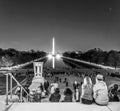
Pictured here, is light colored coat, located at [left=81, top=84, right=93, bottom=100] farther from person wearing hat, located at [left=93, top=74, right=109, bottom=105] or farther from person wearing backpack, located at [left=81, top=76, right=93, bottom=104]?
person wearing hat, located at [left=93, top=74, right=109, bottom=105]

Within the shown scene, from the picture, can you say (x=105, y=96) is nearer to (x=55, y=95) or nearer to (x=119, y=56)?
(x=55, y=95)

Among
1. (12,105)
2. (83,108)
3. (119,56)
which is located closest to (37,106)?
(12,105)

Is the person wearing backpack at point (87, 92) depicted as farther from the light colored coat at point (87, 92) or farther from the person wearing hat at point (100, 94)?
the person wearing hat at point (100, 94)

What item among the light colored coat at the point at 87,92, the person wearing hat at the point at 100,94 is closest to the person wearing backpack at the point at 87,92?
the light colored coat at the point at 87,92

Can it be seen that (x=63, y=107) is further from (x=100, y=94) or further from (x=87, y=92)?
(x=100, y=94)

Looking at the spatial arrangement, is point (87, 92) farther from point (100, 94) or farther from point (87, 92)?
point (100, 94)

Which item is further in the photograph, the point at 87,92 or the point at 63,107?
the point at 87,92

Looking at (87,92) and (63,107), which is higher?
(87,92)

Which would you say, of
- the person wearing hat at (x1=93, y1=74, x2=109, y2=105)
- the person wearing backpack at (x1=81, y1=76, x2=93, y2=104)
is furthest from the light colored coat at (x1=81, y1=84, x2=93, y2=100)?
the person wearing hat at (x1=93, y1=74, x2=109, y2=105)

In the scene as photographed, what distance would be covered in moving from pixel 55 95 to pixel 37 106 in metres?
1.97

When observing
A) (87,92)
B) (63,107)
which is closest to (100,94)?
(87,92)

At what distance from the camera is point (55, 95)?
22.2 ft

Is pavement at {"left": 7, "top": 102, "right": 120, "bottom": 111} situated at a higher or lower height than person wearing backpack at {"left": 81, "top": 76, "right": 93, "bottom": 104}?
lower

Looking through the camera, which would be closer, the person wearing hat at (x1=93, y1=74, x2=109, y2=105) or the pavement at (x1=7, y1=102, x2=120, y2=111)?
the pavement at (x1=7, y1=102, x2=120, y2=111)
